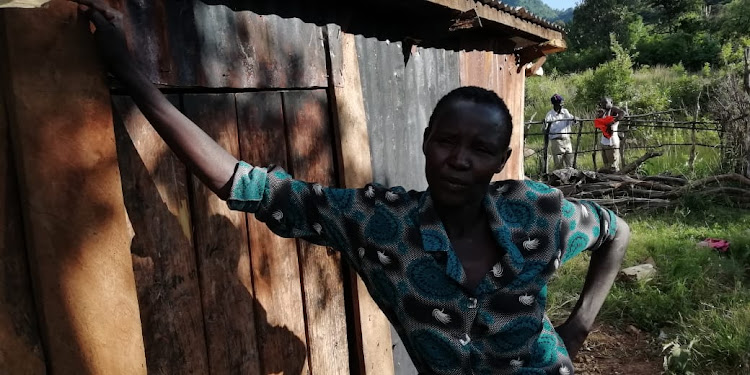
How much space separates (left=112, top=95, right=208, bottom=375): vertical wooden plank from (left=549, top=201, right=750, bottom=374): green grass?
3909 millimetres

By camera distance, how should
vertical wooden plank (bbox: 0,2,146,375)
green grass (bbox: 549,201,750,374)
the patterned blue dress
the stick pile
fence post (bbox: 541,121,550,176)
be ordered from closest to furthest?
1. vertical wooden plank (bbox: 0,2,146,375)
2. the patterned blue dress
3. green grass (bbox: 549,201,750,374)
4. the stick pile
5. fence post (bbox: 541,121,550,176)

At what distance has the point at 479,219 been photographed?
1.74m

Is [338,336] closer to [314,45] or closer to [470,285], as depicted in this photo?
[470,285]

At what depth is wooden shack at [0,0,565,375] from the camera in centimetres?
124

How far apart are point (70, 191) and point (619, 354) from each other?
4.68 metres

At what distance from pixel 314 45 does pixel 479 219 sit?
972mm

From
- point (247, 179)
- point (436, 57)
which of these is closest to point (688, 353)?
point (436, 57)

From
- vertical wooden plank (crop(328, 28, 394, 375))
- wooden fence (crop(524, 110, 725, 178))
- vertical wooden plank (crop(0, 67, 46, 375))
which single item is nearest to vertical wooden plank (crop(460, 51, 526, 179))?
vertical wooden plank (crop(328, 28, 394, 375))

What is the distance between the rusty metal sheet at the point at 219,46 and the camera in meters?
1.52

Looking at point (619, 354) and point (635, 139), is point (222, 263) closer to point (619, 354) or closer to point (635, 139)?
point (619, 354)

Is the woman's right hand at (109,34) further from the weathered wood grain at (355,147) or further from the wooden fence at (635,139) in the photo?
the wooden fence at (635,139)

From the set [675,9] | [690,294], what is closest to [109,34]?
[690,294]

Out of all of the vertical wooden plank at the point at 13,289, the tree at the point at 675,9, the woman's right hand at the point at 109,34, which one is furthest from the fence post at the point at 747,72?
the tree at the point at 675,9

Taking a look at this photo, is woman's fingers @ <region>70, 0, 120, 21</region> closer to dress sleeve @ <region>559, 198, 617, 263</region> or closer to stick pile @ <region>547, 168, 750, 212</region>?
dress sleeve @ <region>559, 198, 617, 263</region>
